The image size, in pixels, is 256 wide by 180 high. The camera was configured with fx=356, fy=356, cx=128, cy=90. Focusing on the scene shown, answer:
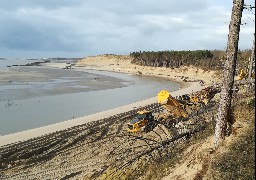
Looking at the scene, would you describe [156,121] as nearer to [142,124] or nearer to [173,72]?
[142,124]

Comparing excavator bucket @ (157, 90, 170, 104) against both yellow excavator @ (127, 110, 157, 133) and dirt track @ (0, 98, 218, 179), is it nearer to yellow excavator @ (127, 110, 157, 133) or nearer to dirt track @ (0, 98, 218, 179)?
yellow excavator @ (127, 110, 157, 133)

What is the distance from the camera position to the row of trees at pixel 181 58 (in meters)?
85.2

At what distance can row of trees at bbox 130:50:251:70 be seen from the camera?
85.2m

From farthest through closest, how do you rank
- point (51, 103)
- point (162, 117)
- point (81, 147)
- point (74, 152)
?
1. point (51, 103)
2. point (162, 117)
3. point (81, 147)
4. point (74, 152)

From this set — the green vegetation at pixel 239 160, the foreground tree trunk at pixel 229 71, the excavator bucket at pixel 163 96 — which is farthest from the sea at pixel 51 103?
the green vegetation at pixel 239 160

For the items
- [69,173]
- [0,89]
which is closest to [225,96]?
[69,173]

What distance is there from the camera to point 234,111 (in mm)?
12750

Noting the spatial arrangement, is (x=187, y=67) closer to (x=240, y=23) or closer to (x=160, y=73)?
(x=160, y=73)

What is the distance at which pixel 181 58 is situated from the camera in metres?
97.3

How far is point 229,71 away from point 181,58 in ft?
286

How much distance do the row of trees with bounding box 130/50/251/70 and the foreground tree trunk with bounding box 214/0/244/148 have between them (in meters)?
62.8

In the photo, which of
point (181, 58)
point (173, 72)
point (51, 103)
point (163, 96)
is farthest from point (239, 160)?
point (181, 58)

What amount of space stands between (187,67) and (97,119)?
60.9m

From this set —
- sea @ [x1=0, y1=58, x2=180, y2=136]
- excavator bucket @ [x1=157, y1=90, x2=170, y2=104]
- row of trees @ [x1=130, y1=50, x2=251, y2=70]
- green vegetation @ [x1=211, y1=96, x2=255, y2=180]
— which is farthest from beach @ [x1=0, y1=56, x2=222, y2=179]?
row of trees @ [x1=130, y1=50, x2=251, y2=70]
